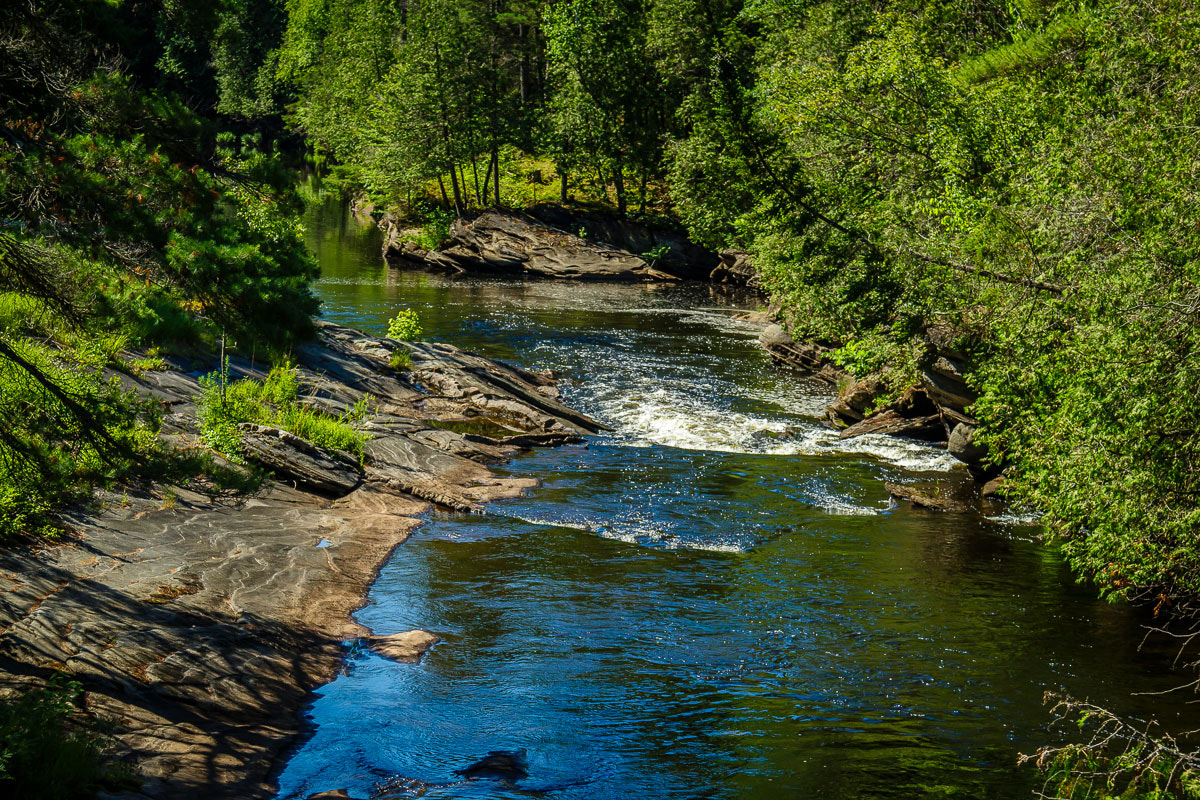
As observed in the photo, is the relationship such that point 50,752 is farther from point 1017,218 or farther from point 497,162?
point 497,162

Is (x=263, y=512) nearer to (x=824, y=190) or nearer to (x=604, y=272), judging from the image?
(x=824, y=190)

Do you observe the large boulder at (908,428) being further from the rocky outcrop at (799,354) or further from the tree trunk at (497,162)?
the tree trunk at (497,162)

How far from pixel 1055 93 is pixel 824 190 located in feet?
21.3

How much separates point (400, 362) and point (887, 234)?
13587mm

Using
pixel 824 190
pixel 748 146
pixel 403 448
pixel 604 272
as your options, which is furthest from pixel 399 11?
pixel 403 448

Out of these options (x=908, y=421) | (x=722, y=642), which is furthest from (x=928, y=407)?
(x=722, y=642)

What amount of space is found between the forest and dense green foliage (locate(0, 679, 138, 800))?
88.0 inches

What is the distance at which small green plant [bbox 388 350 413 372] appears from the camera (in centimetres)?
2720

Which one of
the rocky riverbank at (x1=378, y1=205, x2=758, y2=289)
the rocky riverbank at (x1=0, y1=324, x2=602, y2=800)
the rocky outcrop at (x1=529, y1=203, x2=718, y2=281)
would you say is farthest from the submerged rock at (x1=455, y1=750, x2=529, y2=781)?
the rocky outcrop at (x1=529, y1=203, x2=718, y2=281)

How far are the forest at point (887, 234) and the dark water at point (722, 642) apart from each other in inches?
77.6

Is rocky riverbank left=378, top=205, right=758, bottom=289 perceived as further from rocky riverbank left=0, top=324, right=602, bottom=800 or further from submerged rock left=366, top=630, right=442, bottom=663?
submerged rock left=366, top=630, right=442, bottom=663

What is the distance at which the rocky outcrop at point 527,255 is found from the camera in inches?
2238

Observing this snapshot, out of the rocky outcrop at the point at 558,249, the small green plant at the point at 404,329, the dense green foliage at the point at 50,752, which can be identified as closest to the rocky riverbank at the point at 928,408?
the small green plant at the point at 404,329

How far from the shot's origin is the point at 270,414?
19.3m
